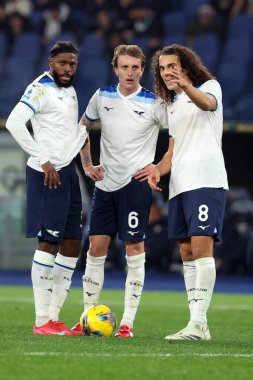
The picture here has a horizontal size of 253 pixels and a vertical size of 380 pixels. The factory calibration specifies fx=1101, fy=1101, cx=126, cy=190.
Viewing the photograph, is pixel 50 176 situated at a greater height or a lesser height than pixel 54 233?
greater

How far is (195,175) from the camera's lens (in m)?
7.59

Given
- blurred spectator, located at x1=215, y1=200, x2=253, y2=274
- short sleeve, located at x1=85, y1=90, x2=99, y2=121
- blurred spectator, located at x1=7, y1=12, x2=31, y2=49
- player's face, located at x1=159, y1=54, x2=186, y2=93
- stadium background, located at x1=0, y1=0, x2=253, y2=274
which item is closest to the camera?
player's face, located at x1=159, y1=54, x2=186, y2=93

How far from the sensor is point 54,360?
6.04 m

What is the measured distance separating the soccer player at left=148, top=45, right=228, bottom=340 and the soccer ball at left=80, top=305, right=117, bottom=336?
541 mm

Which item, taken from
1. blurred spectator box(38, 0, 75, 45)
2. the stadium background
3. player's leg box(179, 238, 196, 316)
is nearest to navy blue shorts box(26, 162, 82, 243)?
player's leg box(179, 238, 196, 316)

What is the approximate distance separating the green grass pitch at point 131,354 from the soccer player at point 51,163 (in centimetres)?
38

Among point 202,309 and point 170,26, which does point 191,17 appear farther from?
point 202,309

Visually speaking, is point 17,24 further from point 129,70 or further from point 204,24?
point 129,70

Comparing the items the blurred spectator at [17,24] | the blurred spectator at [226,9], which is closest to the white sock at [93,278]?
the blurred spectator at [226,9]

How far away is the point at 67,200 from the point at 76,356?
194 cm

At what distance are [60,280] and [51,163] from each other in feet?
3.11

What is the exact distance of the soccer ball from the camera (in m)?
7.90

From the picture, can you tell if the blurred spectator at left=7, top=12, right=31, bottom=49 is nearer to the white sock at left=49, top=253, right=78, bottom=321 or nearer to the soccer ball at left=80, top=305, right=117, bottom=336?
the white sock at left=49, top=253, right=78, bottom=321

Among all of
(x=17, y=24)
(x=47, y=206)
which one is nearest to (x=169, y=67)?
(x=47, y=206)
